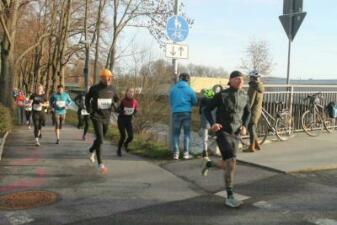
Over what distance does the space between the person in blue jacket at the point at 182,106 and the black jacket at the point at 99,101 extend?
67.3 inches

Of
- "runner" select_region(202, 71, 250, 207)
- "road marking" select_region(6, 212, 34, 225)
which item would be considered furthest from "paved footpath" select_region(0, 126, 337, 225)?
"runner" select_region(202, 71, 250, 207)

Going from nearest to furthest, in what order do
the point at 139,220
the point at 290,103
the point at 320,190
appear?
the point at 139,220 → the point at 320,190 → the point at 290,103

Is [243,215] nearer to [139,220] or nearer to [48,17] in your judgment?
[139,220]

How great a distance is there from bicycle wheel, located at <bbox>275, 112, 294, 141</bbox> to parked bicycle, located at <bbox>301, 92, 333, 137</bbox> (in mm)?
555

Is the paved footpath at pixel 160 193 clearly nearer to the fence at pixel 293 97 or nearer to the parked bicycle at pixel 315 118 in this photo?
the fence at pixel 293 97

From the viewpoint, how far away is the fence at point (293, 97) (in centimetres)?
1359

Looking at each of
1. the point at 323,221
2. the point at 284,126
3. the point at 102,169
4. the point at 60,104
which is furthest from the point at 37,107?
the point at 323,221

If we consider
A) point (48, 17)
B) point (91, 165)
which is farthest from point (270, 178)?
point (48, 17)

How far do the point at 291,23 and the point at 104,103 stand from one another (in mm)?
5334

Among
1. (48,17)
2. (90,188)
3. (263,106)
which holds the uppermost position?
(48,17)

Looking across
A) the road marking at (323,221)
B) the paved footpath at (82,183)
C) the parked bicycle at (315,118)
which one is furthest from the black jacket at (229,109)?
the parked bicycle at (315,118)

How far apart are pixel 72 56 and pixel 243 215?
156 feet

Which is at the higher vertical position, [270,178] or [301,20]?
[301,20]

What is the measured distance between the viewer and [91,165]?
11.3 m
